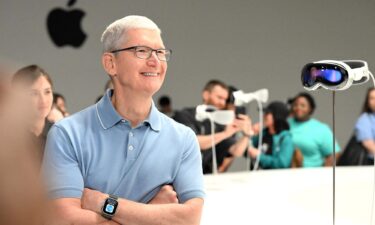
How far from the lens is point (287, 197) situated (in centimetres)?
298

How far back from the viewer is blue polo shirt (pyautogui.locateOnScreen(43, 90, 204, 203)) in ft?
5.51

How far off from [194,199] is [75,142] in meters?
0.34

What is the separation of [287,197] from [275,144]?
5.43 ft

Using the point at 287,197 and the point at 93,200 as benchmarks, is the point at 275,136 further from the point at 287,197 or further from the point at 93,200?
the point at 93,200

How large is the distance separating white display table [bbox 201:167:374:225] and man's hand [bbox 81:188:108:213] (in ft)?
2.33

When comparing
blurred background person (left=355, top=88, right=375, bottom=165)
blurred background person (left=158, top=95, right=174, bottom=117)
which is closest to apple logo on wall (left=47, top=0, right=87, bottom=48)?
blurred background person (left=158, top=95, right=174, bottom=117)

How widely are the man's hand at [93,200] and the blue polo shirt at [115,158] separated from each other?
0.03 metres

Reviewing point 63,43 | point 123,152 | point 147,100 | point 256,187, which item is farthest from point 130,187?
point 63,43

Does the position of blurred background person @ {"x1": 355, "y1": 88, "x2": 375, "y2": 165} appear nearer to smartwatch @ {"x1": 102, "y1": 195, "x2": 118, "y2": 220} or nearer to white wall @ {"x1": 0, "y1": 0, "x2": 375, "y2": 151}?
white wall @ {"x1": 0, "y1": 0, "x2": 375, "y2": 151}

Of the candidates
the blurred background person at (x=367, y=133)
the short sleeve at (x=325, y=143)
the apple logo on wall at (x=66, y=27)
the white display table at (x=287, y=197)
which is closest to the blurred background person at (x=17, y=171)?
the white display table at (x=287, y=197)

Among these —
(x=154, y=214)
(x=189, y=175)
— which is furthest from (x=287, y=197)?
(x=154, y=214)

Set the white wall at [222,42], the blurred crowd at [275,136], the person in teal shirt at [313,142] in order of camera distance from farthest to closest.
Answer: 1. the white wall at [222,42]
2. the person in teal shirt at [313,142]
3. the blurred crowd at [275,136]

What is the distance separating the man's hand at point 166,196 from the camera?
1722 millimetres

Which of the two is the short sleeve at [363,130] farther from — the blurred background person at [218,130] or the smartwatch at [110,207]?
the smartwatch at [110,207]
